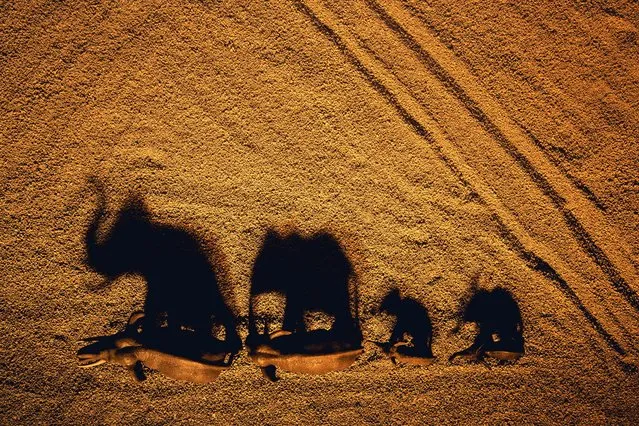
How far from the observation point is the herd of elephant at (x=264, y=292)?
3518 mm

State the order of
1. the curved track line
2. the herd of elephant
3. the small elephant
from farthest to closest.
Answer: the herd of elephant
the curved track line
the small elephant

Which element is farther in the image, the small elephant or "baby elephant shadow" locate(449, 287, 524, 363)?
"baby elephant shadow" locate(449, 287, 524, 363)

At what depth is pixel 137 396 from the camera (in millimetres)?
3639

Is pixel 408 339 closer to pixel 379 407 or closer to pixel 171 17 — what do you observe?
pixel 379 407

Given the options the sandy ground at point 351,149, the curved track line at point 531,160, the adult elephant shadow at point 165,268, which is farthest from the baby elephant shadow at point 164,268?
the curved track line at point 531,160

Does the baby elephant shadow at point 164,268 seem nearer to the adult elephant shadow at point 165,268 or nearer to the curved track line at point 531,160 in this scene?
the adult elephant shadow at point 165,268

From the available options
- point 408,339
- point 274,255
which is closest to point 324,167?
point 274,255

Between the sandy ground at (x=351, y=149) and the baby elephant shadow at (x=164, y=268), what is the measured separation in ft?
0.42

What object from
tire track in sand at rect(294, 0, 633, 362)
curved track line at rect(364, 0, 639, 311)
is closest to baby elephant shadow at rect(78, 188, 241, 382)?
tire track in sand at rect(294, 0, 633, 362)

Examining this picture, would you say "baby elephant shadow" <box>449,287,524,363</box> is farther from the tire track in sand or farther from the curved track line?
the curved track line

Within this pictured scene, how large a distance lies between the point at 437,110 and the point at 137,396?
3.65m

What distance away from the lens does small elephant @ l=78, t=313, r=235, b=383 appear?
326 centimetres

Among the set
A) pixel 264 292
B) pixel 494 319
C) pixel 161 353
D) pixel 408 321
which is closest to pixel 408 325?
pixel 408 321

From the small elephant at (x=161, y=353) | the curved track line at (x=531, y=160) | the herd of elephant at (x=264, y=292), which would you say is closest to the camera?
the small elephant at (x=161, y=353)
